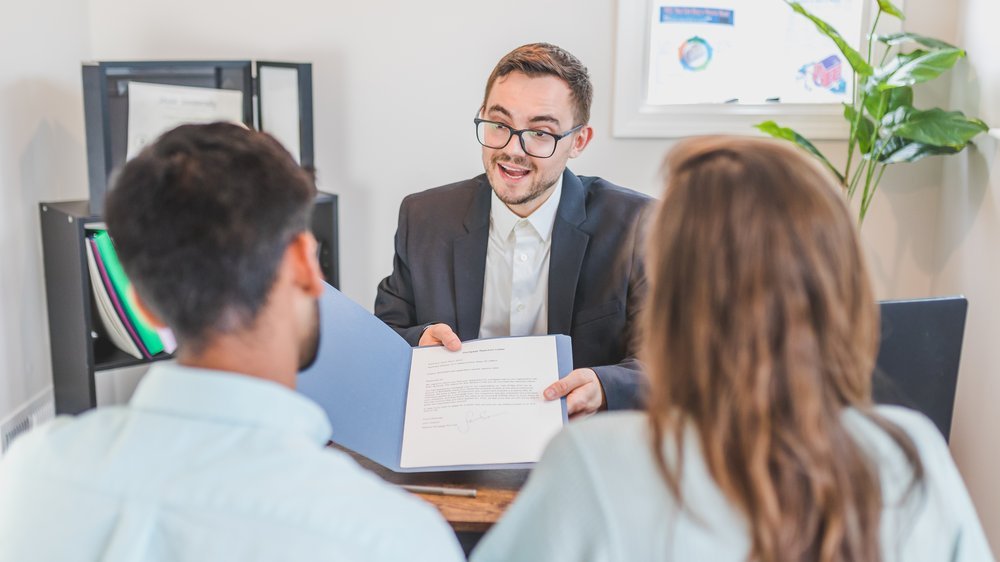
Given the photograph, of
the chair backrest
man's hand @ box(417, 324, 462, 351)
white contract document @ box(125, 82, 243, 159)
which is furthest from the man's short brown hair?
the chair backrest

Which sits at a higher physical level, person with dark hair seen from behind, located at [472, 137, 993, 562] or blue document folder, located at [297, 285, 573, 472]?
person with dark hair seen from behind, located at [472, 137, 993, 562]

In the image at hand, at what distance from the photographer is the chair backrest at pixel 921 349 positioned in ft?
4.35

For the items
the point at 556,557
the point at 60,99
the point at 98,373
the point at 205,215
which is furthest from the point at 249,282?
the point at 60,99

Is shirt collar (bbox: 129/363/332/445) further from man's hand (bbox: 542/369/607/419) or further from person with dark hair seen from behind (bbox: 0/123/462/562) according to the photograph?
man's hand (bbox: 542/369/607/419)

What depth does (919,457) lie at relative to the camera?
90cm

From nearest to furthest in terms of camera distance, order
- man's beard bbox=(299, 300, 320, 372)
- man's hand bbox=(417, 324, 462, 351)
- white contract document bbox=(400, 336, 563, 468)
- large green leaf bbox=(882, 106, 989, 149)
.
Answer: man's beard bbox=(299, 300, 320, 372), white contract document bbox=(400, 336, 563, 468), man's hand bbox=(417, 324, 462, 351), large green leaf bbox=(882, 106, 989, 149)

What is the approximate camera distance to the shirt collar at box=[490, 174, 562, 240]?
6.77 ft

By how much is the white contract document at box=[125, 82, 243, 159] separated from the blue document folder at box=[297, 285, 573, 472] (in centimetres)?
119

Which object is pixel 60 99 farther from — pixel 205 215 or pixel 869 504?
pixel 869 504

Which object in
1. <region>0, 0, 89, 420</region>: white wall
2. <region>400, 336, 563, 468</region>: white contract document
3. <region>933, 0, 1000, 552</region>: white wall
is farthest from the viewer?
<region>0, 0, 89, 420</region>: white wall

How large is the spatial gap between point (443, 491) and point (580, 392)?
0.31 meters

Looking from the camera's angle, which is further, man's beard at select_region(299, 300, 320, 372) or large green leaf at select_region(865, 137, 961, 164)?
large green leaf at select_region(865, 137, 961, 164)

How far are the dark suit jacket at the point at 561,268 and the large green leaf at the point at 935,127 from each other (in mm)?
831

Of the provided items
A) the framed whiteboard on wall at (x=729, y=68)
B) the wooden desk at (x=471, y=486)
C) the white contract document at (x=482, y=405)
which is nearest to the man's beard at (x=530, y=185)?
the white contract document at (x=482, y=405)
